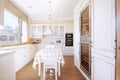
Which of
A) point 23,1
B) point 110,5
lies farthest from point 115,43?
point 23,1

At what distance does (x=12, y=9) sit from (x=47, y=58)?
2.70 meters

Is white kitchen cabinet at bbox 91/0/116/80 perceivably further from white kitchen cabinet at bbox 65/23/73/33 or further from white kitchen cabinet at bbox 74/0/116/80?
white kitchen cabinet at bbox 65/23/73/33

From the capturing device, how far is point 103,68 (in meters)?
2.47

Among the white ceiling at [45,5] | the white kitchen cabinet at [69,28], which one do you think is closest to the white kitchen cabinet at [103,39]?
the white ceiling at [45,5]

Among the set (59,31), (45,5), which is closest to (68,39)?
(59,31)

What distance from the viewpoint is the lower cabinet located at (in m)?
2.13

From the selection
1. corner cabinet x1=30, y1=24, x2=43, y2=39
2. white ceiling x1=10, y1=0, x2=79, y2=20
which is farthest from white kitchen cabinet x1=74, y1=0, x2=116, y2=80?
corner cabinet x1=30, y1=24, x2=43, y2=39

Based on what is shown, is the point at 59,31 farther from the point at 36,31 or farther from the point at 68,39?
the point at 36,31

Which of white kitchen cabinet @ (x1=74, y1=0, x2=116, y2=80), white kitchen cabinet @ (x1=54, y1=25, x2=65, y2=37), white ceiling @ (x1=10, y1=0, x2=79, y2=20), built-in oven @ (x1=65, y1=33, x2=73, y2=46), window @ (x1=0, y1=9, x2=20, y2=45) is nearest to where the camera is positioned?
white kitchen cabinet @ (x1=74, y1=0, x2=116, y2=80)

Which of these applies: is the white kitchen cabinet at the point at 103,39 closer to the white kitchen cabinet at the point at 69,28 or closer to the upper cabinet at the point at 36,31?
the white kitchen cabinet at the point at 69,28

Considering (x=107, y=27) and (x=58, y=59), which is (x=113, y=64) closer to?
(x=107, y=27)

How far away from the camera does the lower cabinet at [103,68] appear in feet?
7.00

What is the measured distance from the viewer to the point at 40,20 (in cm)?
921

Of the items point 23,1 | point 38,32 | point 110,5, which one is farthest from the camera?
point 38,32
